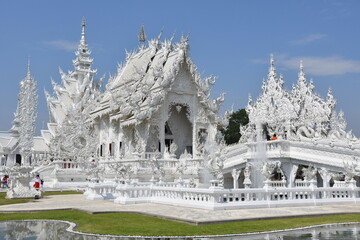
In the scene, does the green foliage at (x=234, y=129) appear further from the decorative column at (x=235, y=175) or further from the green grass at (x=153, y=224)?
the green grass at (x=153, y=224)

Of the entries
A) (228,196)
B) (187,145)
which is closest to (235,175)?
(187,145)

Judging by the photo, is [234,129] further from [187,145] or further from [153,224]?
[153,224]

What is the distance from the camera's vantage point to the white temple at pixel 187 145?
15.1 m

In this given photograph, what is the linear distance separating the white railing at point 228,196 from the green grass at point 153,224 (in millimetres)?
2090

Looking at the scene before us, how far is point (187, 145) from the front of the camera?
2952cm

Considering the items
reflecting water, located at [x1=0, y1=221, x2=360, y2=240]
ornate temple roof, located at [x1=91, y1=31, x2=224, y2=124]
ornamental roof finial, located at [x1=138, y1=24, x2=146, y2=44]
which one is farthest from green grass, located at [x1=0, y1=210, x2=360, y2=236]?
ornamental roof finial, located at [x1=138, y1=24, x2=146, y2=44]

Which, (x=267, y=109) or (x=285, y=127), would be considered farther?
(x=267, y=109)

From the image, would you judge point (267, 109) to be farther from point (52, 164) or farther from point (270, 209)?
point (270, 209)

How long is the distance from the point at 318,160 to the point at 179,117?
11450mm

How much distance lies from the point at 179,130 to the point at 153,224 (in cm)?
2041

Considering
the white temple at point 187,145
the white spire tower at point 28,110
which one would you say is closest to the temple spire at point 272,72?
the white temple at point 187,145

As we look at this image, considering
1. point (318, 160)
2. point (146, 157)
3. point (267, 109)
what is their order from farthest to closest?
point (267, 109) < point (146, 157) < point (318, 160)

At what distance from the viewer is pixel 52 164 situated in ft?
95.3

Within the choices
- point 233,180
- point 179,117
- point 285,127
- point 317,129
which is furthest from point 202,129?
point 317,129
